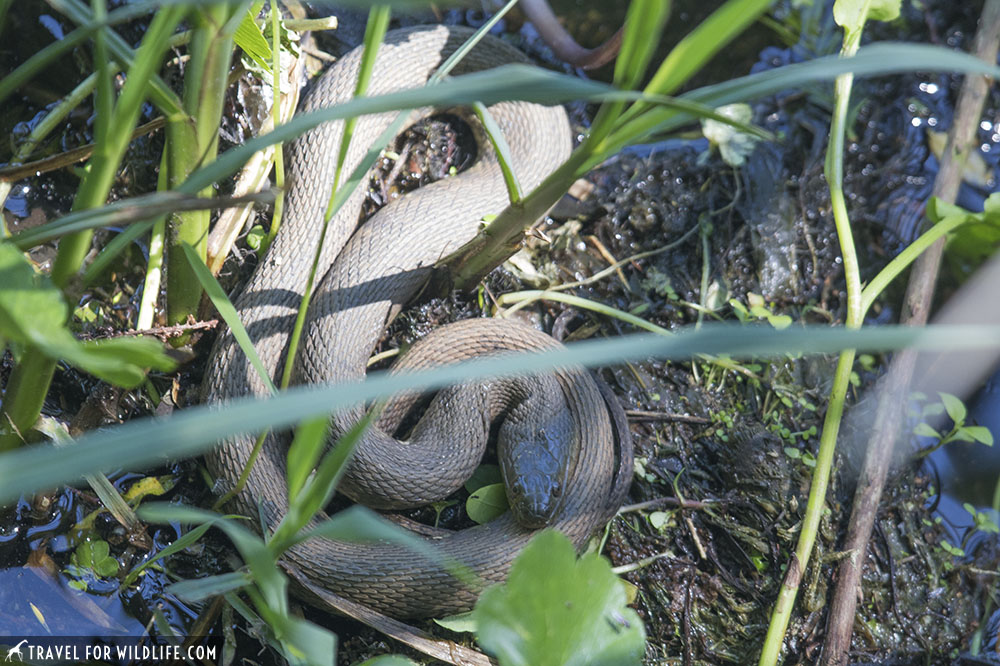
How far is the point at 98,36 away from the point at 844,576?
301 cm

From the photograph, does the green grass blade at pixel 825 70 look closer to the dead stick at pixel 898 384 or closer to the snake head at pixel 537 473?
the snake head at pixel 537 473

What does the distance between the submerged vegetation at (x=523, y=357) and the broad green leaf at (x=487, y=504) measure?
0.5 inches

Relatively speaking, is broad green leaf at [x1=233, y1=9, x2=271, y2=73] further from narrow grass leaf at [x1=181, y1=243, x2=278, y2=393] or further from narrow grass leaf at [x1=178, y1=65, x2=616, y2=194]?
narrow grass leaf at [x1=178, y1=65, x2=616, y2=194]

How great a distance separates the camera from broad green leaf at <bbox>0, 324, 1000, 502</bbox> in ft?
3.23

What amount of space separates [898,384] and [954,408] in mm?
270

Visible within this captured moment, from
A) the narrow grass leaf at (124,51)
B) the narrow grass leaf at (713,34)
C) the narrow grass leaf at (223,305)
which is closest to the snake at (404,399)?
the narrow grass leaf at (223,305)

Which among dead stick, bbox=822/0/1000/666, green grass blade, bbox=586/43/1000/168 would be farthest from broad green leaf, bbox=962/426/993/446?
green grass blade, bbox=586/43/1000/168

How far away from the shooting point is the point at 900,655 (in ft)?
9.72

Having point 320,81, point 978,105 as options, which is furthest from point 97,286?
point 978,105

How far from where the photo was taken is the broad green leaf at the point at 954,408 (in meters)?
3.21

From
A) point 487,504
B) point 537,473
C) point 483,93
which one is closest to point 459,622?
point 487,504

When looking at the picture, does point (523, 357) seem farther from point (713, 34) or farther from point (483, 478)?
point (483, 478)

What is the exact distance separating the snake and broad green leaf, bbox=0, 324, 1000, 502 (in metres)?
1.51

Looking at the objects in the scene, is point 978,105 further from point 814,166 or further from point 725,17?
point 725,17
